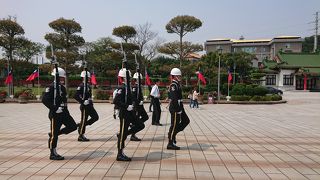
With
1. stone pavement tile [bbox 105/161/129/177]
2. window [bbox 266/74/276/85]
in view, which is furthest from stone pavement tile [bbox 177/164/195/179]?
window [bbox 266/74/276/85]

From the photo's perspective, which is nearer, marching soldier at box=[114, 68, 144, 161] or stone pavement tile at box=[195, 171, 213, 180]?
stone pavement tile at box=[195, 171, 213, 180]

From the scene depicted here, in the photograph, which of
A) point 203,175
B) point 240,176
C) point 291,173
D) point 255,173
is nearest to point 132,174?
point 203,175

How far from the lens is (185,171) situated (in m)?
5.92

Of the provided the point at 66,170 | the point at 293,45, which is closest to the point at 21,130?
the point at 66,170

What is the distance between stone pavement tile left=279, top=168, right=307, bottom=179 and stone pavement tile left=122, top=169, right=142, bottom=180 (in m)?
2.68

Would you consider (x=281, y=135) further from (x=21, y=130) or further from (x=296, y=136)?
(x=21, y=130)

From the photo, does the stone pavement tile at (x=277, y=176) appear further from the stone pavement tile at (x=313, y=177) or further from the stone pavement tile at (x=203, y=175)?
the stone pavement tile at (x=203, y=175)

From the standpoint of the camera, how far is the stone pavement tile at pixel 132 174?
5559 millimetres

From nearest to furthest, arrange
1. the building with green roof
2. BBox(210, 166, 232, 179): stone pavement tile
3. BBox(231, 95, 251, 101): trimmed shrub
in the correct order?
BBox(210, 166, 232, 179): stone pavement tile
BBox(231, 95, 251, 101): trimmed shrub
the building with green roof

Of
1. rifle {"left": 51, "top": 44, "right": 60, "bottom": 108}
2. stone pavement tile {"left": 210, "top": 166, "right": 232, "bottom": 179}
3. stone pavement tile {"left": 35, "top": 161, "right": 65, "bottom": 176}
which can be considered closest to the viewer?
stone pavement tile {"left": 210, "top": 166, "right": 232, "bottom": 179}

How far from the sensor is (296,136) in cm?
1028

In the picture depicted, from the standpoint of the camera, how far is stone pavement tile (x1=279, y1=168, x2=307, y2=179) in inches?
223

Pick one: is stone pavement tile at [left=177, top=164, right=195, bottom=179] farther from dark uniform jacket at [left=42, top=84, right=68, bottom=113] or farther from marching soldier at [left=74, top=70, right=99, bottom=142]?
marching soldier at [left=74, top=70, right=99, bottom=142]

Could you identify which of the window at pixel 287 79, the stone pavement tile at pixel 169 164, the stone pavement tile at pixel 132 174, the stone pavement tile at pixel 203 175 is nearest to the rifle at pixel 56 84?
the stone pavement tile at pixel 132 174
